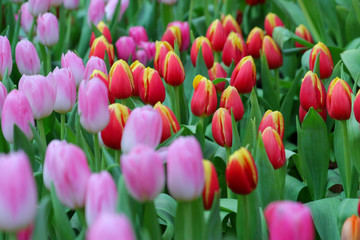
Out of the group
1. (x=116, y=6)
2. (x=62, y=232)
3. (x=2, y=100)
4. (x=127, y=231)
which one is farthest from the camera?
(x=116, y=6)

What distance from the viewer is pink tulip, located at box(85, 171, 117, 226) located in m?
0.72

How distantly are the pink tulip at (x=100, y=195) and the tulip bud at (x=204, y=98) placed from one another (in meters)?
0.54

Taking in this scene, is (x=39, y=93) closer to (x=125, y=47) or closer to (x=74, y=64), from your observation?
(x=74, y=64)

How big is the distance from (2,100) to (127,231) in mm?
622

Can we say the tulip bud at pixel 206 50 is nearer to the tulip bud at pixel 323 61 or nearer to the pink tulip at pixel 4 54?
A: the tulip bud at pixel 323 61

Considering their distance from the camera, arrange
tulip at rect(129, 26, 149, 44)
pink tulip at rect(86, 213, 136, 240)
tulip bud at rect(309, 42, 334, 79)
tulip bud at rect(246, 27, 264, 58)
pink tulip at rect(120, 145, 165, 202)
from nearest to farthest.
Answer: pink tulip at rect(86, 213, 136, 240) < pink tulip at rect(120, 145, 165, 202) < tulip bud at rect(309, 42, 334, 79) < tulip bud at rect(246, 27, 264, 58) < tulip at rect(129, 26, 149, 44)

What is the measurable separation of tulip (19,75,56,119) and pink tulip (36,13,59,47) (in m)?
0.65

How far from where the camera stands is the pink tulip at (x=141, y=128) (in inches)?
33.2

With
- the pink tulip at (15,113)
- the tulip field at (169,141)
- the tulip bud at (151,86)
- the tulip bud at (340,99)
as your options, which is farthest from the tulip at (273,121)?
the pink tulip at (15,113)

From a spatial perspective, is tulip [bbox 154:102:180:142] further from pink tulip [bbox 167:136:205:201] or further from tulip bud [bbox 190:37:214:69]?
tulip bud [bbox 190:37:214:69]

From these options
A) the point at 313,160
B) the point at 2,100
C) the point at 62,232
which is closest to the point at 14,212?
the point at 62,232

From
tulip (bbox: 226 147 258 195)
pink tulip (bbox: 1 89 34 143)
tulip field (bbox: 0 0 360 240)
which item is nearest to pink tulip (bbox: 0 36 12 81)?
tulip field (bbox: 0 0 360 240)

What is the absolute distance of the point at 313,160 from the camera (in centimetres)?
137

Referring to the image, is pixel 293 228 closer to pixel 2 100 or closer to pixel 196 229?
pixel 196 229
